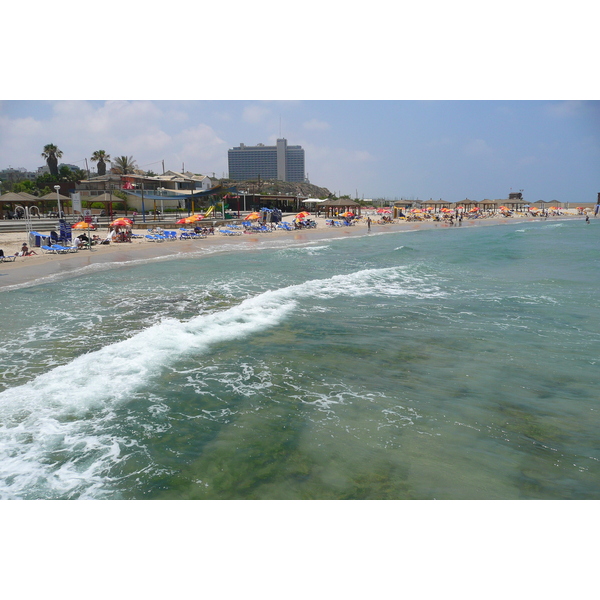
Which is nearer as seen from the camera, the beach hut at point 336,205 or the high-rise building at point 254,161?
the beach hut at point 336,205

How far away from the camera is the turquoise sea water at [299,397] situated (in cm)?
420

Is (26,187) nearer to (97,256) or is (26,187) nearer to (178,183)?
(178,183)

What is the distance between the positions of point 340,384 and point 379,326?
324 cm

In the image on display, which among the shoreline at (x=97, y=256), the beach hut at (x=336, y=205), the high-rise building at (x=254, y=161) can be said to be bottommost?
the shoreline at (x=97, y=256)

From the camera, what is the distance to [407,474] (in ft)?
13.8

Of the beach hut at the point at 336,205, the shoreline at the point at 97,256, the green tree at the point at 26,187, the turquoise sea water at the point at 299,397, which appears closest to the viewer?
the turquoise sea water at the point at 299,397

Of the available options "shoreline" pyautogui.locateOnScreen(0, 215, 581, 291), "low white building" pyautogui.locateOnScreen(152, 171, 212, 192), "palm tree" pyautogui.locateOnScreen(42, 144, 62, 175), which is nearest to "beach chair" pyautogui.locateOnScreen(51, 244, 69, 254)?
"shoreline" pyautogui.locateOnScreen(0, 215, 581, 291)

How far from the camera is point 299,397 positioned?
19.3 feet

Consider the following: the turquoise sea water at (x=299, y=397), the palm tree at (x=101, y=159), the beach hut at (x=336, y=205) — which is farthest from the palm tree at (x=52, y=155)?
the turquoise sea water at (x=299, y=397)

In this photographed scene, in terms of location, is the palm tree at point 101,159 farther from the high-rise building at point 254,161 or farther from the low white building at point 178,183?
the high-rise building at point 254,161

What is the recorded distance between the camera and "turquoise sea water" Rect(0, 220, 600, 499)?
4.20 m

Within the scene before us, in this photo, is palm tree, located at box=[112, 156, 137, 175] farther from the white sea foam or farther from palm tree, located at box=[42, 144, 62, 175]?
the white sea foam

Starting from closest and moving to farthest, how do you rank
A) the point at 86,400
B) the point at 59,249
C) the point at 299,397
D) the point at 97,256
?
1. the point at 86,400
2. the point at 299,397
3. the point at 97,256
4. the point at 59,249

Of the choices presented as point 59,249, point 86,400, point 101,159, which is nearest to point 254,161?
point 101,159
